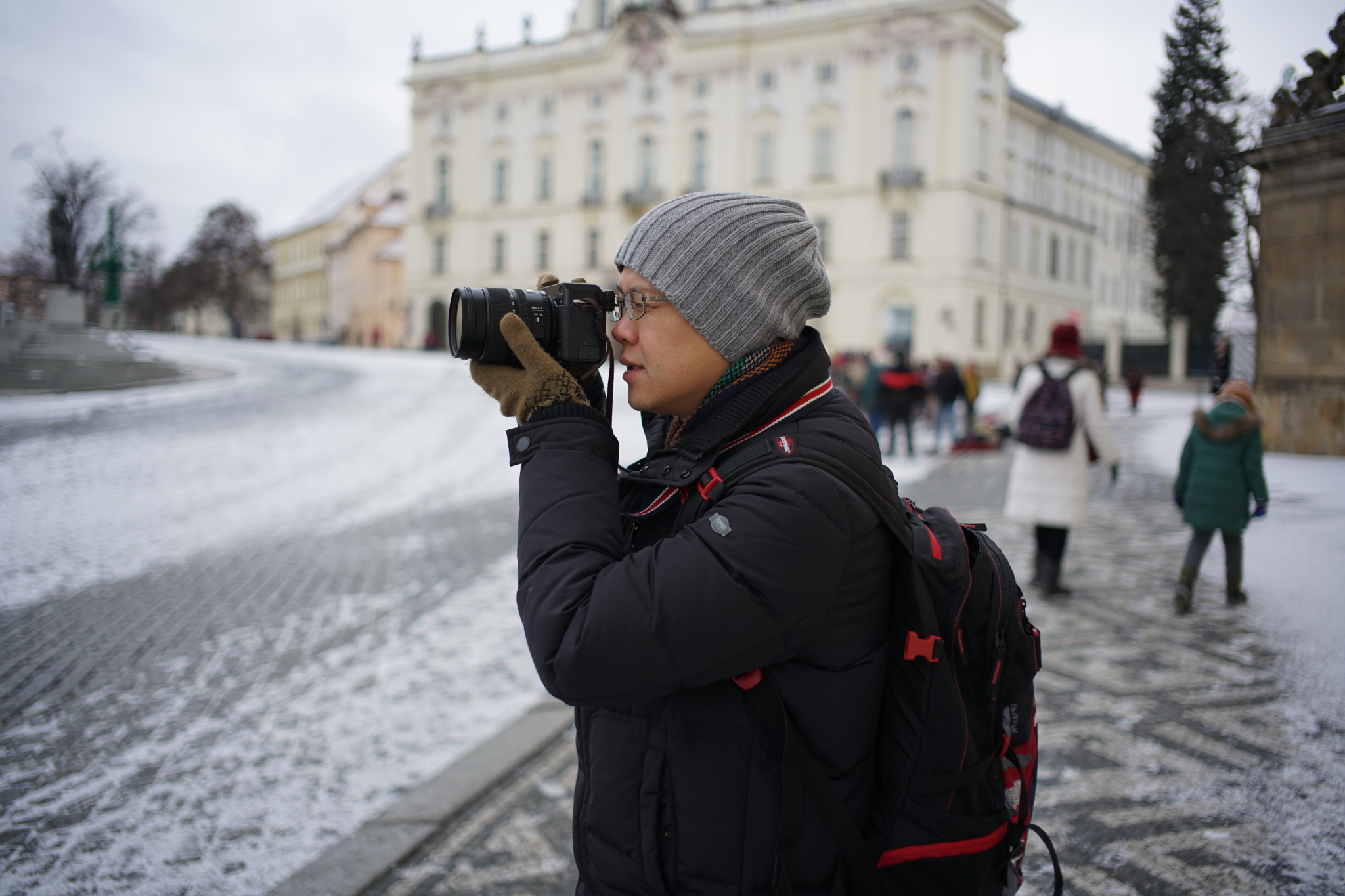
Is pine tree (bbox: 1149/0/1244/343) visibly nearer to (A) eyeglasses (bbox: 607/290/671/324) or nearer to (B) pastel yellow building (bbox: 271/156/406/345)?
(A) eyeglasses (bbox: 607/290/671/324)

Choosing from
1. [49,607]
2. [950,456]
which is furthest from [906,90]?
[49,607]

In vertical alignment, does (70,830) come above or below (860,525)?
below

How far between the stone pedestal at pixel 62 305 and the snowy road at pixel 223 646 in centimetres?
265

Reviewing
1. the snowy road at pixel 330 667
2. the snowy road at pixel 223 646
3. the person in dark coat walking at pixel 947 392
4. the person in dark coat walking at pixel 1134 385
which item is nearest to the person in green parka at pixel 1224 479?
the snowy road at pixel 330 667

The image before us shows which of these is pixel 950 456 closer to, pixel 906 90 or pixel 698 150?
pixel 906 90

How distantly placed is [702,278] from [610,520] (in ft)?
1.41

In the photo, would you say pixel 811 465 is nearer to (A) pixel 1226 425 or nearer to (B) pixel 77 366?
(A) pixel 1226 425

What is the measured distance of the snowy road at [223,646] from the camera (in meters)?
3.09

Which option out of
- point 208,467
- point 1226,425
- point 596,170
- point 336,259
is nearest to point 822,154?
point 596,170

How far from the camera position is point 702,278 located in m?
1.47

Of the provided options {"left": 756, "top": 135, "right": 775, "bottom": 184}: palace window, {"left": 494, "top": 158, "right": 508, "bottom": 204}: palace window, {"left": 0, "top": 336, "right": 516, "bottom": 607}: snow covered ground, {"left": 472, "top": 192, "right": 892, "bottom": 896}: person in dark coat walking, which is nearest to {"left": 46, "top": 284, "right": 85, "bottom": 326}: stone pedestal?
{"left": 0, "top": 336, "right": 516, "bottom": 607}: snow covered ground

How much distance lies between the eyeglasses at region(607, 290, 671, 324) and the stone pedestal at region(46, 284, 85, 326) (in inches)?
600

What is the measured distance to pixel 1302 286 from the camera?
583 cm

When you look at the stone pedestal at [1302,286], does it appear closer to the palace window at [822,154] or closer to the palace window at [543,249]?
the palace window at [822,154]
